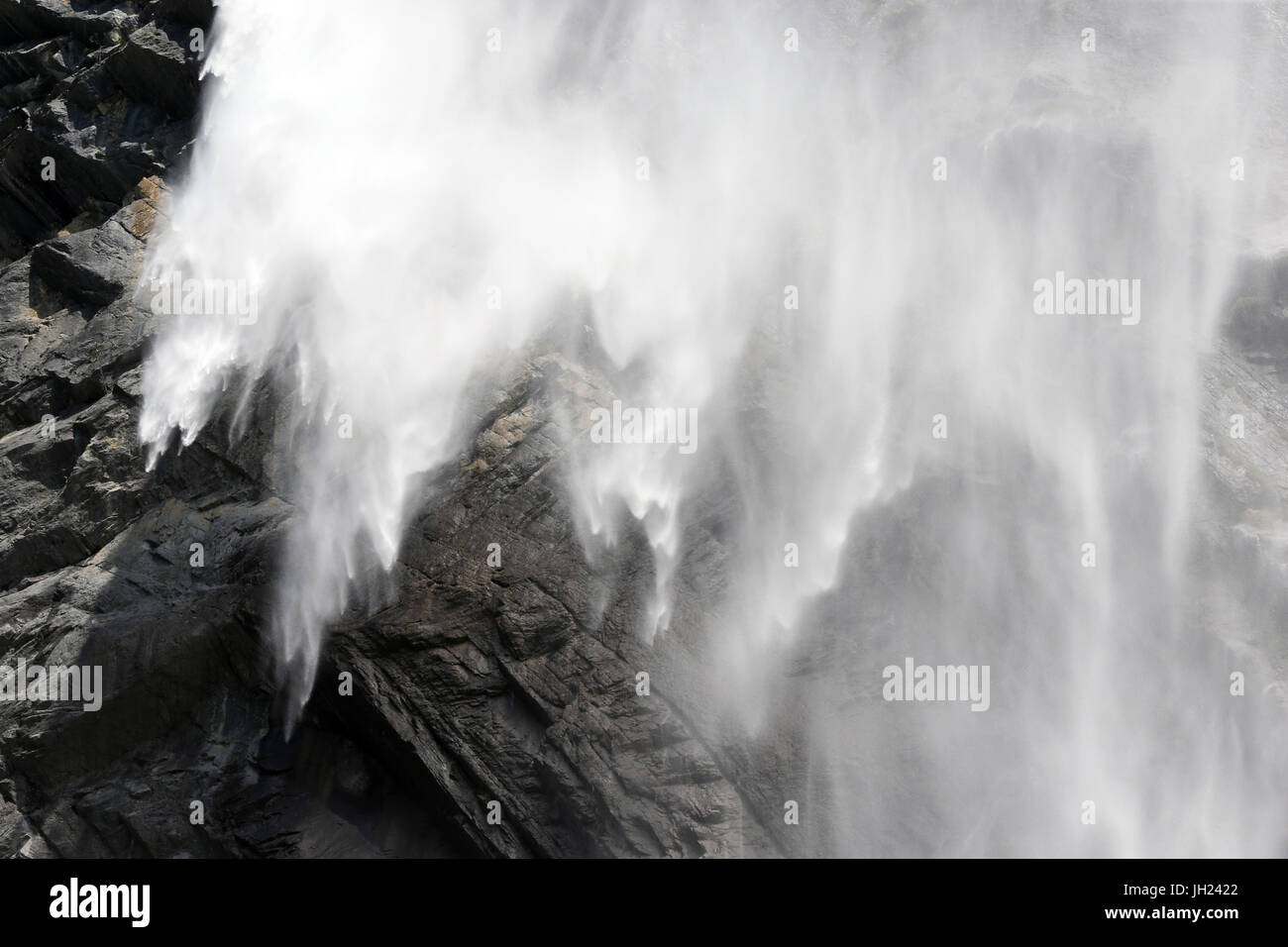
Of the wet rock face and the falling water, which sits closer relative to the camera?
the wet rock face

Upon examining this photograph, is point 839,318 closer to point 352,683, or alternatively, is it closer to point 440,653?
point 440,653

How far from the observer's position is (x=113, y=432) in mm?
18031

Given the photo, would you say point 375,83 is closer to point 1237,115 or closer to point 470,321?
point 470,321

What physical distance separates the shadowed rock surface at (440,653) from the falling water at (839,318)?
1.51 feet

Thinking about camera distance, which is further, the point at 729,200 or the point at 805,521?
the point at 729,200

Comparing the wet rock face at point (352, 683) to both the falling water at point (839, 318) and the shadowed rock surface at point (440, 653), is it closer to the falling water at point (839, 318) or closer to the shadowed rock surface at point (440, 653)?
the shadowed rock surface at point (440, 653)

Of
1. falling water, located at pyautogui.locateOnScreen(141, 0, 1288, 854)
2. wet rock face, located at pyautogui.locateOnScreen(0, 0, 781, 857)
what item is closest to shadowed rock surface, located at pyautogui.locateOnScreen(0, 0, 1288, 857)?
wet rock face, located at pyautogui.locateOnScreen(0, 0, 781, 857)

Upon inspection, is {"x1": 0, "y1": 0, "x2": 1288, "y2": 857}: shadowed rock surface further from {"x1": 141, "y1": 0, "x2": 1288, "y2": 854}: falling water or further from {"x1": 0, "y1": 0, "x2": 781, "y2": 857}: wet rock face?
{"x1": 141, "y1": 0, "x2": 1288, "y2": 854}: falling water

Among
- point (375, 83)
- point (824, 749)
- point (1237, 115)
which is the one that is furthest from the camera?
point (375, 83)

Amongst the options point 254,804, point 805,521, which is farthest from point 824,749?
point 254,804

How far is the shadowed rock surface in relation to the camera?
13.7 metres

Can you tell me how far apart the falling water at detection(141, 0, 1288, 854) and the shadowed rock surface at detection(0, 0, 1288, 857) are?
461mm

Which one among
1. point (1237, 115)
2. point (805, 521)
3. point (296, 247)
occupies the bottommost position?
point (805, 521)
